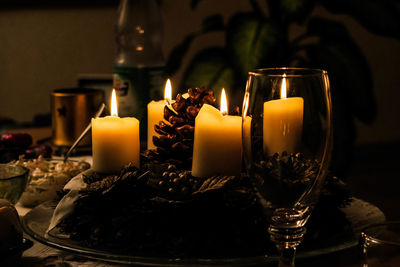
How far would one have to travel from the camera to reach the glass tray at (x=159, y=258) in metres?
0.61

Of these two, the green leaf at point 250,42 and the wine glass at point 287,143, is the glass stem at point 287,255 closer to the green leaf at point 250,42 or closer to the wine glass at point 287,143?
the wine glass at point 287,143

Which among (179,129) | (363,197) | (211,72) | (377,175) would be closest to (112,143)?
(179,129)

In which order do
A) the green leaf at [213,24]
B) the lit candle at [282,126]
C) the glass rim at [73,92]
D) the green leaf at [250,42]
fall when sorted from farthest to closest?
the green leaf at [213,24]
the green leaf at [250,42]
the glass rim at [73,92]
the lit candle at [282,126]

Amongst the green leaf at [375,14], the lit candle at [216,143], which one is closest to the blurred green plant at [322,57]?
the green leaf at [375,14]

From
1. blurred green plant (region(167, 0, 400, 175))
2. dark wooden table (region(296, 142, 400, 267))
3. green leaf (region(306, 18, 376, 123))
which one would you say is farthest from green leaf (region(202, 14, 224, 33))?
dark wooden table (region(296, 142, 400, 267))

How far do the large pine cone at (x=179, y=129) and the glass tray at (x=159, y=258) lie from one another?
5.9 inches

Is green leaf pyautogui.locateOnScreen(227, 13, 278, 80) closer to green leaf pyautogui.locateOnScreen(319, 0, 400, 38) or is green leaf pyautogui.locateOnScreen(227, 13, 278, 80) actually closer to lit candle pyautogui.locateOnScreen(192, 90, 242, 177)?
green leaf pyautogui.locateOnScreen(319, 0, 400, 38)

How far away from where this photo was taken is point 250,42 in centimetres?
203

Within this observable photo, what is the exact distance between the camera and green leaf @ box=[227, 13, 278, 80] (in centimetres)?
202

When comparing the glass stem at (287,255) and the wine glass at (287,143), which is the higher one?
the wine glass at (287,143)

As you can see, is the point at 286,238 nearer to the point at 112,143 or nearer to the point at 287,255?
the point at 287,255

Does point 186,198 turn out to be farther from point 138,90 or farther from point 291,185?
point 138,90

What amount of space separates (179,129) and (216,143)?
0.07m

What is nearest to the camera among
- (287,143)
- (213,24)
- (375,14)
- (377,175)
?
(287,143)
